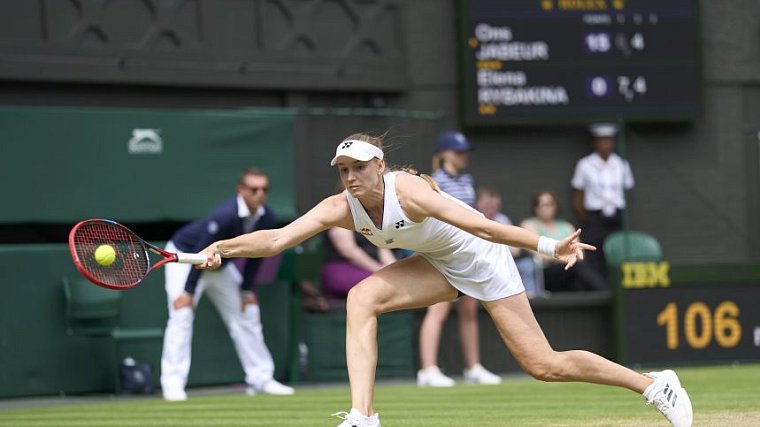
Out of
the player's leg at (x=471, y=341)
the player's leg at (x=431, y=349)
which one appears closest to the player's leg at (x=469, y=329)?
the player's leg at (x=471, y=341)

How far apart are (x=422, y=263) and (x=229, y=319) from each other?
519 centimetres

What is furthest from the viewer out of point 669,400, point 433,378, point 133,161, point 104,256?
point 133,161

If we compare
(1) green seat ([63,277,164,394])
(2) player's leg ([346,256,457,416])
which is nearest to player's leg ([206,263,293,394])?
(1) green seat ([63,277,164,394])

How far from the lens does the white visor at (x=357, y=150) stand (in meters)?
7.59

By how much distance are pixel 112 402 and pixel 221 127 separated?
3179mm

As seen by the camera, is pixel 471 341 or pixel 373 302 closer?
pixel 373 302

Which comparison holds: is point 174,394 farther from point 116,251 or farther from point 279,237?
point 279,237

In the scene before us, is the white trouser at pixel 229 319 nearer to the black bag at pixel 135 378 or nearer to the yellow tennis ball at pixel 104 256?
the black bag at pixel 135 378

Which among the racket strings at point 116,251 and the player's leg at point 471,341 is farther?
the player's leg at point 471,341

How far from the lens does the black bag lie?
13055 mm

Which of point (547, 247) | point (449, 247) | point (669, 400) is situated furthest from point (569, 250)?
point (669, 400)

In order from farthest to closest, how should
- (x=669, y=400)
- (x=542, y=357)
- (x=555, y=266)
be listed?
(x=555, y=266)
(x=669, y=400)
(x=542, y=357)

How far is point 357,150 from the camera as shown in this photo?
25.0ft

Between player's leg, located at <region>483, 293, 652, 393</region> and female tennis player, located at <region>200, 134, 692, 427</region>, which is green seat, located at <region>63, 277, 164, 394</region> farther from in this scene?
player's leg, located at <region>483, 293, 652, 393</region>
